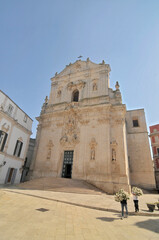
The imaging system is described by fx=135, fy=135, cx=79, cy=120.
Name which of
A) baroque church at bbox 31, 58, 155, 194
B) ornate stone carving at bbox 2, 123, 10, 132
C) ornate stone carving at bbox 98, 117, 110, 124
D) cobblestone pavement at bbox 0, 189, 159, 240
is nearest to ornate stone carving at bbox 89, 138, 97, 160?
baroque church at bbox 31, 58, 155, 194

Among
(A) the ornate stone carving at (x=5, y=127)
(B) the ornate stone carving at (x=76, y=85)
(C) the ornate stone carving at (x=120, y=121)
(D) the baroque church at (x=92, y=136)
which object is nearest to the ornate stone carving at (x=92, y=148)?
(D) the baroque church at (x=92, y=136)

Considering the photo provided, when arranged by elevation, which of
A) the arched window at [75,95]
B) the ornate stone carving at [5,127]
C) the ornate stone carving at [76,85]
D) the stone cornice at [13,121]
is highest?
the ornate stone carving at [76,85]

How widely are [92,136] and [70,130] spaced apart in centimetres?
372

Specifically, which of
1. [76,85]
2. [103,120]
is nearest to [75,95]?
[76,85]

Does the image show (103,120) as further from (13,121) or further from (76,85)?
(13,121)

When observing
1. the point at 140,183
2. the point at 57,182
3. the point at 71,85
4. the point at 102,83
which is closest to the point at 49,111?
the point at 71,85

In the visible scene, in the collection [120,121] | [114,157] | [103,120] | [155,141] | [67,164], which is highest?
[155,141]

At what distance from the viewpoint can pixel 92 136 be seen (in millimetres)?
19391

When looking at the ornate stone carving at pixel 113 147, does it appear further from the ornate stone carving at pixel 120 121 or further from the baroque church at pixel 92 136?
the ornate stone carving at pixel 120 121

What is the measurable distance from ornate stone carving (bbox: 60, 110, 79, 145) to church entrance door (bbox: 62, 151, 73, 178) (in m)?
1.61

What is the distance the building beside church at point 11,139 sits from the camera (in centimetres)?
1666

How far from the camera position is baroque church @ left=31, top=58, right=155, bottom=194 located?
17.1m

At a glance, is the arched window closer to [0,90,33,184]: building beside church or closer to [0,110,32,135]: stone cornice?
[0,90,33,184]: building beside church

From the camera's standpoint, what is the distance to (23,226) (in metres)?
4.18
